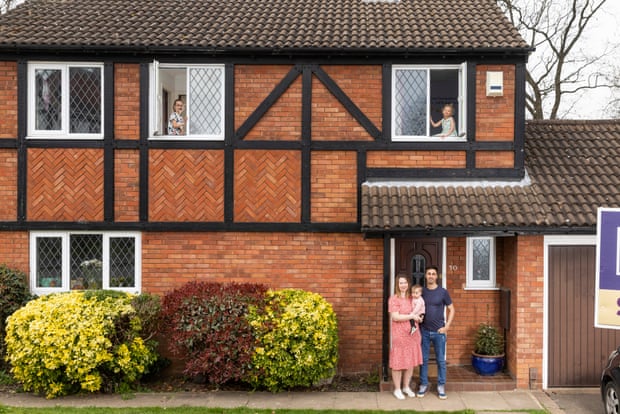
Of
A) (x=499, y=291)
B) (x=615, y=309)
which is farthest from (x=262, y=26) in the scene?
(x=615, y=309)

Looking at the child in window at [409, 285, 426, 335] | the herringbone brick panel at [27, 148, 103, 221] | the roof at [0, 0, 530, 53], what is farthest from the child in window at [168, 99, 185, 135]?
the child in window at [409, 285, 426, 335]

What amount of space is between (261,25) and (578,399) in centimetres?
815

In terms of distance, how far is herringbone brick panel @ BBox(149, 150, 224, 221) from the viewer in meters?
9.05

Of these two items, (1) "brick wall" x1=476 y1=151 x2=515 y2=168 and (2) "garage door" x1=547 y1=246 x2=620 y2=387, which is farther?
(1) "brick wall" x1=476 y1=151 x2=515 y2=168

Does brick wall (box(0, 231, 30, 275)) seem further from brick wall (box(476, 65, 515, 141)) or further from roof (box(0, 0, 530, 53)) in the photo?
brick wall (box(476, 65, 515, 141))

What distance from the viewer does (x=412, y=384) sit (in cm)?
838

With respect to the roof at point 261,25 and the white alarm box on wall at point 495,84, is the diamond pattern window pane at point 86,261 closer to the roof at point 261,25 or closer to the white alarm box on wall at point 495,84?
the roof at point 261,25

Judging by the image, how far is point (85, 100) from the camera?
9.23 meters

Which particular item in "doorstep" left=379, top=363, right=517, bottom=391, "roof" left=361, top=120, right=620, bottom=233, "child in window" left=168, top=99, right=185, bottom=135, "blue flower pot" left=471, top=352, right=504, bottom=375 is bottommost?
"doorstep" left=379, top=363, right=517, bottom=391

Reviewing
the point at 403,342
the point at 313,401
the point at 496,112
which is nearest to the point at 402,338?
the point at 403,342

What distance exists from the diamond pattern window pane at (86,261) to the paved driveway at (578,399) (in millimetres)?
7568

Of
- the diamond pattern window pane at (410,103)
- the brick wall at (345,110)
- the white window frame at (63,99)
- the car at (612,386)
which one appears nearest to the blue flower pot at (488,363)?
the car at (612,386)

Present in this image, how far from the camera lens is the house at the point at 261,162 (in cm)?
899

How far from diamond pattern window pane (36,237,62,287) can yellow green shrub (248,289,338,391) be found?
12.4 feet
